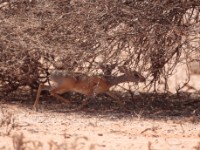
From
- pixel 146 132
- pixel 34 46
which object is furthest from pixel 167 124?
pixel 34 46

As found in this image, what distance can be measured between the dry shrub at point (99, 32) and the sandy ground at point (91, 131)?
Result: 0.78 metres

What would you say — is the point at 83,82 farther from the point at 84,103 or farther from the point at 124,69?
the point at 124,69

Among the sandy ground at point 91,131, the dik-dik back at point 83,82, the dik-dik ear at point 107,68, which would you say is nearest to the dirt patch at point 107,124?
the sandy ground at point 91,131

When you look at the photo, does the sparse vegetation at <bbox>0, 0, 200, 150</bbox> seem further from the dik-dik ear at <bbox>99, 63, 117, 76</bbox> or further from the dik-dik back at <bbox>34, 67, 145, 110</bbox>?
the dik-dik back at <bbox>34, 67, 145, 110</bbox>

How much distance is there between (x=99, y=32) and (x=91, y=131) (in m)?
1.47

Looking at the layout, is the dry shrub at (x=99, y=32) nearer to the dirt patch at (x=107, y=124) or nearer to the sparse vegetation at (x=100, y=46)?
the sparse vegetation at (x=100, y=46)

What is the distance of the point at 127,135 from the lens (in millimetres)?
8180

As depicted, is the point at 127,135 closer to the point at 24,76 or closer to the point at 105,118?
the point at 105,118

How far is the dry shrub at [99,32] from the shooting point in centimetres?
912

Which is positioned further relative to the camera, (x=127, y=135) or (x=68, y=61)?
(x=68, y=61)

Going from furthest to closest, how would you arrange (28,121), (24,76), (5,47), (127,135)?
(24,76) → (5,47) → (28,121) → (127,135)

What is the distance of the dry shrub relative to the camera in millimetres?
9117

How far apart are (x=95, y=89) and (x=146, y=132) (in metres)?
1.85

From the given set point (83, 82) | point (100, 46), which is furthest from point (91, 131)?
point (83, 82)
